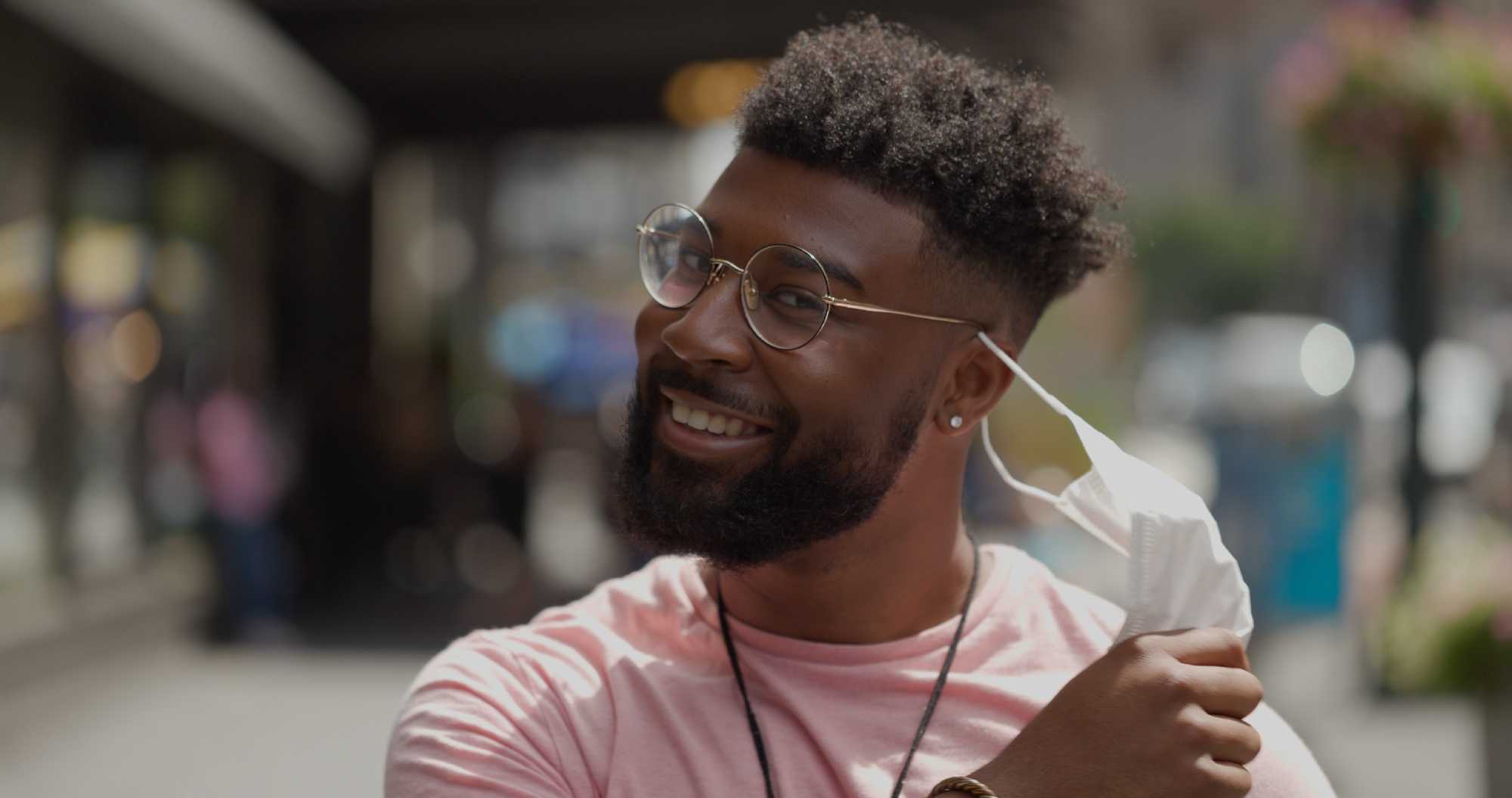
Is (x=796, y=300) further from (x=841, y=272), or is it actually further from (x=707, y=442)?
(x=707, y=442)

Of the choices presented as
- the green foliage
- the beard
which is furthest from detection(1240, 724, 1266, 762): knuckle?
the green foliage

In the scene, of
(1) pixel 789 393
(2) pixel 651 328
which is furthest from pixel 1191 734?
(2) pixel 651 328

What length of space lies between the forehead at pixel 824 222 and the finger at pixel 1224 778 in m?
0.65

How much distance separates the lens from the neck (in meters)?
1.85

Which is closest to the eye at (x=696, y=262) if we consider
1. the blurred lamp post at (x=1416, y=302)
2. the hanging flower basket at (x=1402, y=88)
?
the hanging flower basket at (x=1402, y=88)

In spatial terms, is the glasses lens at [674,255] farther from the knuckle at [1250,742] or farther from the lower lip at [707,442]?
the knuckle at [1250,742]

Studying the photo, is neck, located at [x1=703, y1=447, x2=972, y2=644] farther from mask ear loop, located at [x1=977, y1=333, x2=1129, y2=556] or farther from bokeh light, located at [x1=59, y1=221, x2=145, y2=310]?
bokeh light, located at [x1=59, y1=221, x2=145, y2=310]

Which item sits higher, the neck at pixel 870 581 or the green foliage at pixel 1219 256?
the green foliage at pixel 1219 256

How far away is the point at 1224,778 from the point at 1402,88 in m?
6.02

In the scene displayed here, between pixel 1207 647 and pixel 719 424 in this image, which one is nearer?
pixel 1207 647

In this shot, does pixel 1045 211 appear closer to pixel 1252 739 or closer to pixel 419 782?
pixel 1252 739

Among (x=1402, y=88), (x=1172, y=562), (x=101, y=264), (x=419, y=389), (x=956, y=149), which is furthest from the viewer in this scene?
(x=419, y=389)

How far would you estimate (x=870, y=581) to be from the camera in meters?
1.87

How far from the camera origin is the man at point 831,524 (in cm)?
168
